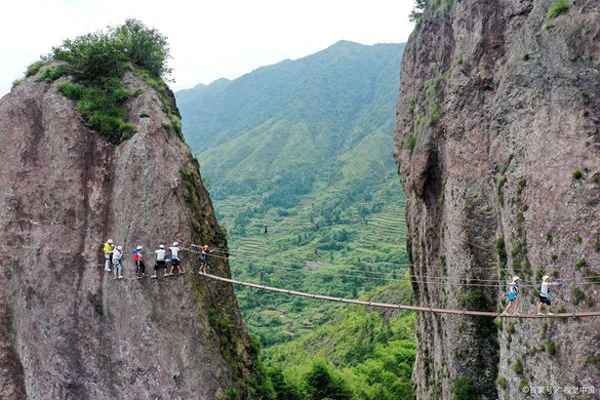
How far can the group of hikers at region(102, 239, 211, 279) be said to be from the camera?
23.1 metres

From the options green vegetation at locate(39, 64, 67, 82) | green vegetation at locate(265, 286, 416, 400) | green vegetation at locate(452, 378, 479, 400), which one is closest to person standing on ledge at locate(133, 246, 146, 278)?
green vegetation at locate(39, 64, 67, 82)

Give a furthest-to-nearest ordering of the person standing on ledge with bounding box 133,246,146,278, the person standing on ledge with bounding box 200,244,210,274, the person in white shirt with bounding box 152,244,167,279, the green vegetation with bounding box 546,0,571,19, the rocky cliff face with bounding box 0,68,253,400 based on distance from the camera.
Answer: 1. the green vegetation with bounding box 546,0,571,19
2. the person standing on ledge with bounding box 200,244,210,274
3. the person standing on ledge with bounding box 133,246,146,278
4. the rocky cliff face with bounding box 0,68,253,400
5. the person in white shirt with bounding box 152,244,167,279

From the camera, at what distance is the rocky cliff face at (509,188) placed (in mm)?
22062

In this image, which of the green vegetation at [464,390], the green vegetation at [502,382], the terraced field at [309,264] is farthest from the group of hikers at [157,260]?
the terraced field at [309,264]

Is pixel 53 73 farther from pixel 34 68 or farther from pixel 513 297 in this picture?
pixel 513 297

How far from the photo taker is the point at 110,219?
25812 millimetres

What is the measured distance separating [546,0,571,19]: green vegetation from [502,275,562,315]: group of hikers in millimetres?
12145

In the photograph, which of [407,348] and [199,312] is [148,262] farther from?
[407,348]

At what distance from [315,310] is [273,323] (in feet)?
48.8

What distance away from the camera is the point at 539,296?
22.4 meters

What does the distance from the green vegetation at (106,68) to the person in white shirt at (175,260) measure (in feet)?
21.7

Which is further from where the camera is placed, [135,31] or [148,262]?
[135,31]

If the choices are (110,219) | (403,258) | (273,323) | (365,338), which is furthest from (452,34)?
(403,258)

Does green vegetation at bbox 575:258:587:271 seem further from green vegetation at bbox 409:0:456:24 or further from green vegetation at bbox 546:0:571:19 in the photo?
A: green vegetation at bbox 409:0:456:24
